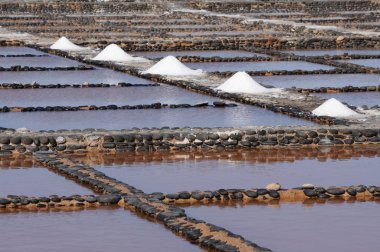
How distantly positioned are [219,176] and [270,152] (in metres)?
1.38

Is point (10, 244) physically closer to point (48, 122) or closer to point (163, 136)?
point (163, 136)

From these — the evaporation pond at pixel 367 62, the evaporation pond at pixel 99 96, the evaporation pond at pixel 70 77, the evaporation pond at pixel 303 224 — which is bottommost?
the evaporation pond at pixel 303 224

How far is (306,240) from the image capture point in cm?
831

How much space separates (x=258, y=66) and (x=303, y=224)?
38.1 feet

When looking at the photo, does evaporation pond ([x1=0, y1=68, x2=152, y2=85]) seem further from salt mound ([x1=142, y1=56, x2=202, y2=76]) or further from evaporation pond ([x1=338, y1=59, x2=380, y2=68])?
evaporation pond ([x1=338, y1=59, x2=380, y2=68])

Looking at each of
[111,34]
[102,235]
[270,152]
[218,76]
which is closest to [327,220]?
[102,235]

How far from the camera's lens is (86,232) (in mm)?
8523

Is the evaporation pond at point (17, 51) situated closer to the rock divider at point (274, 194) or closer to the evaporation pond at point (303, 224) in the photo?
the rock divider at point (274, 194)

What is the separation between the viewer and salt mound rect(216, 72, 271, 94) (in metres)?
16.0

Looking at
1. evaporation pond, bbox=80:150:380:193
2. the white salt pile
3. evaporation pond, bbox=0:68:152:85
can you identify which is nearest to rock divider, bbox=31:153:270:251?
evaporation pond, bbox=80:150:380:193

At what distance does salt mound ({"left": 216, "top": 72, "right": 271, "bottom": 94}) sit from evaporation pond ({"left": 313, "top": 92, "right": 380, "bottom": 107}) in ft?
2.58

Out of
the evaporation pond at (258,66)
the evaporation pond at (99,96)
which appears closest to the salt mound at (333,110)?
the evaporation pond at (99,96)

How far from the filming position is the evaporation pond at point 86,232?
8.09 meters

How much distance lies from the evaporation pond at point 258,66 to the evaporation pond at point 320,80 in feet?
3.26
